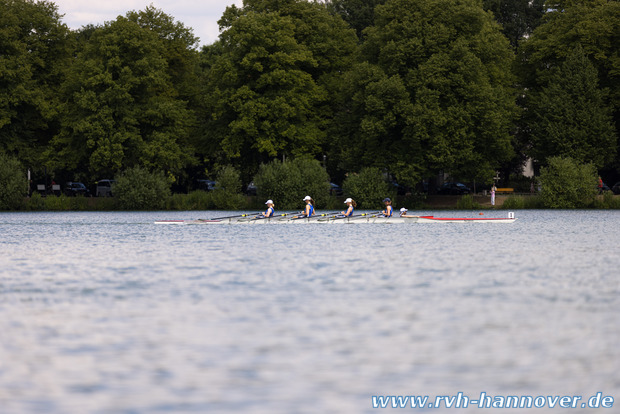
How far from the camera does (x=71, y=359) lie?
1323cm

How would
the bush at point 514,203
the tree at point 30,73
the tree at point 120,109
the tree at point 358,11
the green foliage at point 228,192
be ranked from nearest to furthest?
the bush at point 514,203 < the green foliage at point 228,192 < the tree at point 120,109 < the tree at point 30,73 < the tree at point 358,11

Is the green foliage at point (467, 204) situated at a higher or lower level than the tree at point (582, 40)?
lower

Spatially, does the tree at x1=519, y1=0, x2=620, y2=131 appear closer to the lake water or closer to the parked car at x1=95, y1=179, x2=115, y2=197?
the parked car at x1=95, y1=179, x2=115, y2=197

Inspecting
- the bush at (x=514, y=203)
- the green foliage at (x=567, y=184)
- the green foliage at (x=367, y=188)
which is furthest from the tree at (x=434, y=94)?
the green foliage at (x=567, y=184)

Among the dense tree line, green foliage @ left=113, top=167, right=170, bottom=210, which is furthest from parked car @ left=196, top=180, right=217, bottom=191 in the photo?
green foliage @ left=113, top=167, right=170, bottom=210

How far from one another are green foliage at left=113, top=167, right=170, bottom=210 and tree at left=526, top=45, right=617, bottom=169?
34.5 meters

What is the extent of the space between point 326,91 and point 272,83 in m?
6.70

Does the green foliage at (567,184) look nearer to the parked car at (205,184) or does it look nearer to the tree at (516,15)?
the tree at (516,15)

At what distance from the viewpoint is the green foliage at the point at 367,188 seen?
75.4 m

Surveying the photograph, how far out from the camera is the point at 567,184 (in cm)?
7338

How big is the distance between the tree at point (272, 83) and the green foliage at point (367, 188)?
6397 mm

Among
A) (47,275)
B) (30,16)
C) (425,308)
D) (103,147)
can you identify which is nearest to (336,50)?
(103,147)

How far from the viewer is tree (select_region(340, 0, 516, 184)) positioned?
74250mm

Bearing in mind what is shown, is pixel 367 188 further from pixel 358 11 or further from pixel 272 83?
pixel 358 11
